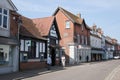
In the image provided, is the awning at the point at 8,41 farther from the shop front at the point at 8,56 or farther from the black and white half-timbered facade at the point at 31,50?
the black and white half-timbered facade at the point at 31,50

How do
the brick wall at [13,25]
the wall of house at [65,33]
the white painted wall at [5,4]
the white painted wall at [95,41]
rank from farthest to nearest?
the white painted wall at [95,41] < the wall of house at [65,33] < the brick wall at [13,25] < the white painted wall at [5,4]

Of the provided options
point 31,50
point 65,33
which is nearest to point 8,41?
point 31,50

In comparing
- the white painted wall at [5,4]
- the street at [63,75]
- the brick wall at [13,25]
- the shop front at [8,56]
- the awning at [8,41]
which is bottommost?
the street at [63,75]

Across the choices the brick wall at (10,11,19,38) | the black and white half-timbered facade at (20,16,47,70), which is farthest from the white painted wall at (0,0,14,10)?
the black and white half-timbered facade at (20,16,47,70)

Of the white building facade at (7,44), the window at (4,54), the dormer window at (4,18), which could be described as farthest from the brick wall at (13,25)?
the window at (4,54)

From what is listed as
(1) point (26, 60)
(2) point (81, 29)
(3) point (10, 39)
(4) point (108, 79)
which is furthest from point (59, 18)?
(4) point (108, 79)

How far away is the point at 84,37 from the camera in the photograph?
56.0 metres

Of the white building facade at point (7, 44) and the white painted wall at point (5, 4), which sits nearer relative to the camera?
the white building facade at point (7, 44)

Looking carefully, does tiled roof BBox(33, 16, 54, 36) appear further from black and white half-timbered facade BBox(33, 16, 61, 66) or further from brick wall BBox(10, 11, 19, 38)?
brick wall BBox(10, 11, 19, 38)

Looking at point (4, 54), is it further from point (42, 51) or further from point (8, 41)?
point (42, 51)

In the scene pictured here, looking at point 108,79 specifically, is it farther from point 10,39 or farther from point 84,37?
point 84,37

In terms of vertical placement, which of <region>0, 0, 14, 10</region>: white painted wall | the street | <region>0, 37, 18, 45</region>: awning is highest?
<region>0, 0, 14, 10</region>: white painted wall

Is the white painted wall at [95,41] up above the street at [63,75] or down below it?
above

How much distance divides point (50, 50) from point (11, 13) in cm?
1335
